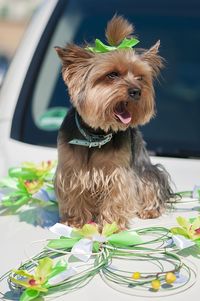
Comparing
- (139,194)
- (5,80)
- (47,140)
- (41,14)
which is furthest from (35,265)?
(41,14)

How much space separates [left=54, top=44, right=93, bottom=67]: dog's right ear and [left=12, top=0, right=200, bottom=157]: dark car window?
97cm

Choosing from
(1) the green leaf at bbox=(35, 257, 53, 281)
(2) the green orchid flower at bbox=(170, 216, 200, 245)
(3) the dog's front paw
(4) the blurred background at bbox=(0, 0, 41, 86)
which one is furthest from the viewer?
(4) the blurred background at bbox=(0, 0, 41, 86)

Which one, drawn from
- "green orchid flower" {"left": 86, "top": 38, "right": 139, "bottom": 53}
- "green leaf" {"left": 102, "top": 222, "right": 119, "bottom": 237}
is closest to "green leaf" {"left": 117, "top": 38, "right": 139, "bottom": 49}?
"green orchid flower" {"left": 86, "top": 38, "right": 139, "bottom": 53}

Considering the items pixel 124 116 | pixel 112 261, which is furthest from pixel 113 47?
pixel 112 261

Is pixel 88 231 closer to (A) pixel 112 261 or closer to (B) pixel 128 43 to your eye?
(A) pixel 112 261

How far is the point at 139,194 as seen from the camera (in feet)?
9.57

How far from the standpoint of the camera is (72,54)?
2469 mm

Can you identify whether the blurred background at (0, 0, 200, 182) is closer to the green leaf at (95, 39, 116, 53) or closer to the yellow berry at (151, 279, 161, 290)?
the green leaf at (95, 39, 116, 53)

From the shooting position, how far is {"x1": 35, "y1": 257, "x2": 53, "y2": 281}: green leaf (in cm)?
211

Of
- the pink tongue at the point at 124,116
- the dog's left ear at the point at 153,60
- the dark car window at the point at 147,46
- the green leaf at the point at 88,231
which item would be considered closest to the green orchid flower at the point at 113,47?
the dog's left ear at the point at 153,60

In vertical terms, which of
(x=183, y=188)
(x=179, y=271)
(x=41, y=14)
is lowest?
(x=179, y=271)

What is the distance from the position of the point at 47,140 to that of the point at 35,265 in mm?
1244

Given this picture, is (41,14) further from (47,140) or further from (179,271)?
(179,271)

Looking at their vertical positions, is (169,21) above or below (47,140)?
above
